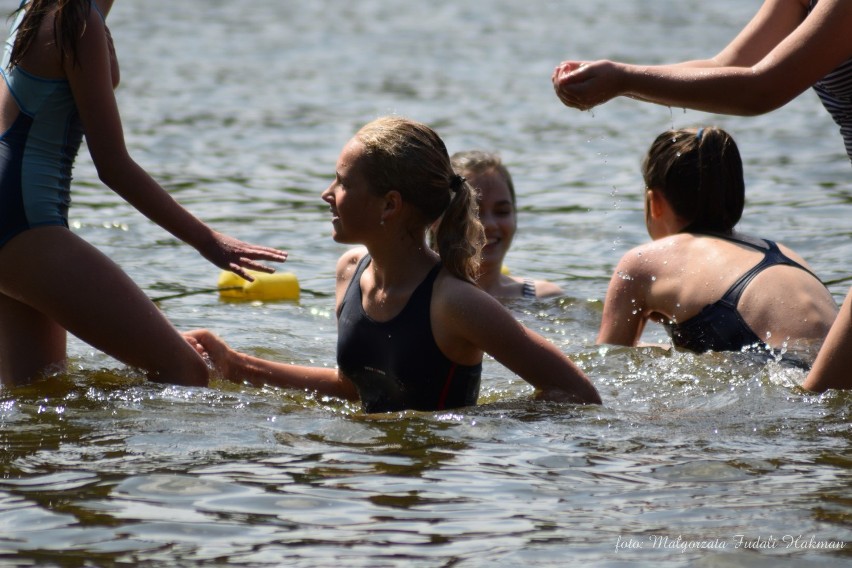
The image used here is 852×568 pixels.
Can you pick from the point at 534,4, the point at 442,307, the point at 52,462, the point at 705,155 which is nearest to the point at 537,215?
the point at 705,155

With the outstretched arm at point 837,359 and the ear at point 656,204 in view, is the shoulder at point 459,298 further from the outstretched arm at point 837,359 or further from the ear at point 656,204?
the ear at point 656,204

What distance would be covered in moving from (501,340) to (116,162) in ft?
5.23

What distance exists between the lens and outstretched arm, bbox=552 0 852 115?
168 inches

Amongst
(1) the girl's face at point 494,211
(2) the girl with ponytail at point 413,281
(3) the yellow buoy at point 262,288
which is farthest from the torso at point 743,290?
(3) the yellow buoy at point 262,288

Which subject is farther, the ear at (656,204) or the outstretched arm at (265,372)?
the ear at (656,204)

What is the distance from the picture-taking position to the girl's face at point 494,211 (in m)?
7.29

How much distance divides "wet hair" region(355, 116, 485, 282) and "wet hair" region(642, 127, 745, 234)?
1525 mm

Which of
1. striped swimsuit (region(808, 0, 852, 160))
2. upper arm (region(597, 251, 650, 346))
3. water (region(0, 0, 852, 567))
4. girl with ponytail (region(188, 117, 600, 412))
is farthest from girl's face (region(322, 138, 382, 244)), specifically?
striped swimsuit (region(808, 0, 852, 160))

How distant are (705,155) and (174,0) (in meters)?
23.3

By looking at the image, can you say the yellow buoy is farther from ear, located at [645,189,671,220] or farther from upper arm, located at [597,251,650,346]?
ear, located at [645,189,671,220]

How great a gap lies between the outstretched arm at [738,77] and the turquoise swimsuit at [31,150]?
1.86 metres

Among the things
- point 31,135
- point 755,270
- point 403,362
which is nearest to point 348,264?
point 403,362

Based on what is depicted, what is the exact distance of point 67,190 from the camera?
489cm

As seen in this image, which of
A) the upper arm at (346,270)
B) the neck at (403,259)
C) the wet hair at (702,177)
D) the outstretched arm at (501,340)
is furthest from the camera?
the wet hair at (702,177)
